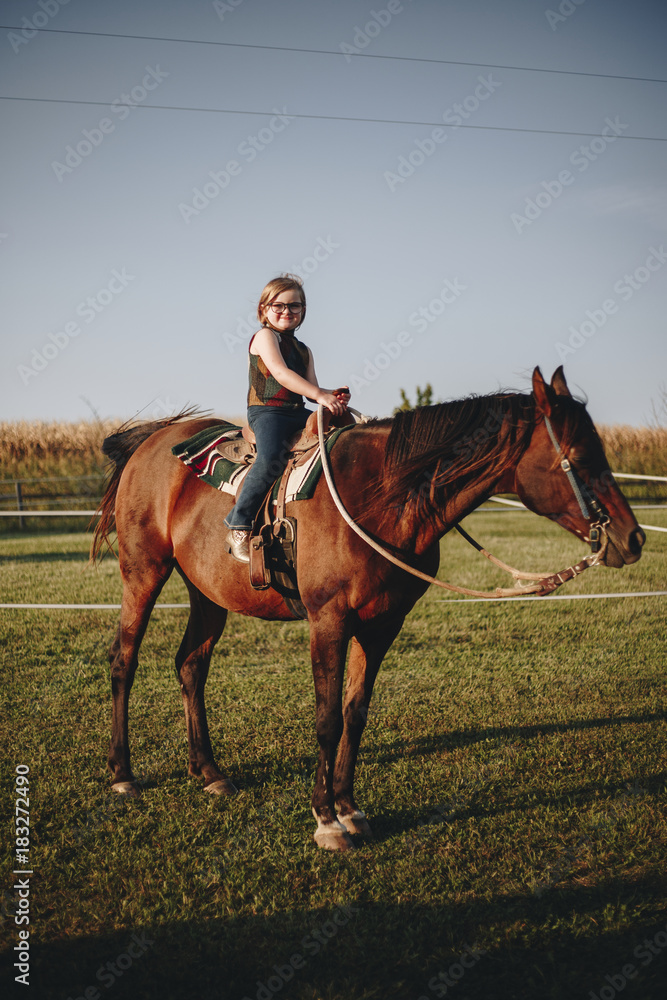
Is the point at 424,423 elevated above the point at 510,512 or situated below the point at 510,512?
above

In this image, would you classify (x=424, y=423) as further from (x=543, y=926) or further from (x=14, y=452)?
(x=14, y=452)

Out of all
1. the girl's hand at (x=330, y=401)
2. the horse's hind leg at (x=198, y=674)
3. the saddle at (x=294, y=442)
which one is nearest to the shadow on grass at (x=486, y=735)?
the horse's hind leg at (x=198, y=674)

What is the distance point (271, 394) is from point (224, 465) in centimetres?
48

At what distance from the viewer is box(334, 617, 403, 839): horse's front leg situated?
3.30 meters

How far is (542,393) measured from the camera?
265 centimetres

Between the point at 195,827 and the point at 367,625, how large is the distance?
1.35 m

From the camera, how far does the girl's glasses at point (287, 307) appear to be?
332 cm

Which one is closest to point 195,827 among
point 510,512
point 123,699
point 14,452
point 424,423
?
point 123,699

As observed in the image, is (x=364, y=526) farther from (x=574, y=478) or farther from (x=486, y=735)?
(x=486, y=735)

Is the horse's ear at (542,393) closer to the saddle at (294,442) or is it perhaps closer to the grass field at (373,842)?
the saddle at (294,442)

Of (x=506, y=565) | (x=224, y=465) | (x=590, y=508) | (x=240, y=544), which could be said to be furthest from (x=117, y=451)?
(x=590, y=508)

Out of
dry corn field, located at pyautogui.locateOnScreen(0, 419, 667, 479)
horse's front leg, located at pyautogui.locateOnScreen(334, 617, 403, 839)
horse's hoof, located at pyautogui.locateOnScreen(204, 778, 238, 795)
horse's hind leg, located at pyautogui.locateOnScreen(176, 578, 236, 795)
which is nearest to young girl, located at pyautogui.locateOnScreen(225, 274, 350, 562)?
horse's front leg, located at pyautogui.locateOnScreen(334, 617, 403, 839)

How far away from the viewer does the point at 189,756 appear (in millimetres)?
3883

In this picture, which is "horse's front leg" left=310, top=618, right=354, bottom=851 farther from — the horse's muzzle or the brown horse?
the horse's muzzle
